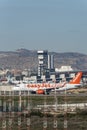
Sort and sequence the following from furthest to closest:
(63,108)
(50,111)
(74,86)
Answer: (74,86) < (63,108) < (50,111)

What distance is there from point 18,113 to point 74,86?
257ft

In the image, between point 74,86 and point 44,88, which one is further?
point 74,86

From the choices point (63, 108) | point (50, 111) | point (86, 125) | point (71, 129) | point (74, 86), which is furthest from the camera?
point (74, 86)

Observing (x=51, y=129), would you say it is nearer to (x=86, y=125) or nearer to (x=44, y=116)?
(x=86, y=125)

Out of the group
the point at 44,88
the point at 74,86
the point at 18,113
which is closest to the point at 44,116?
the point at 18,113

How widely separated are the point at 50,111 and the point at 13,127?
14271mm

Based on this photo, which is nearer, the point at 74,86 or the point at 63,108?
the point at 63,108

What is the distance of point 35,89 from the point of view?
115 meters

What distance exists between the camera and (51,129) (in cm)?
3033

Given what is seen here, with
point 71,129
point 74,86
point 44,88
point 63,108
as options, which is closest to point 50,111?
point 63,108

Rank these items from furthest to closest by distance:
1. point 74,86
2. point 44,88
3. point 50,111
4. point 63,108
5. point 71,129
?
point 74,86 < point 44,88 < point 63,108 < point 50,111 < point 71,129

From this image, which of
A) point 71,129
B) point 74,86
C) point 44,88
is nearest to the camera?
point 71,129

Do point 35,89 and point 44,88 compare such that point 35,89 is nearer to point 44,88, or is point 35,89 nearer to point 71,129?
point 44,88

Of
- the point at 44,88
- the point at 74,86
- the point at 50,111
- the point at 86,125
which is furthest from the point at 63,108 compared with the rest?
the point at 74,86
